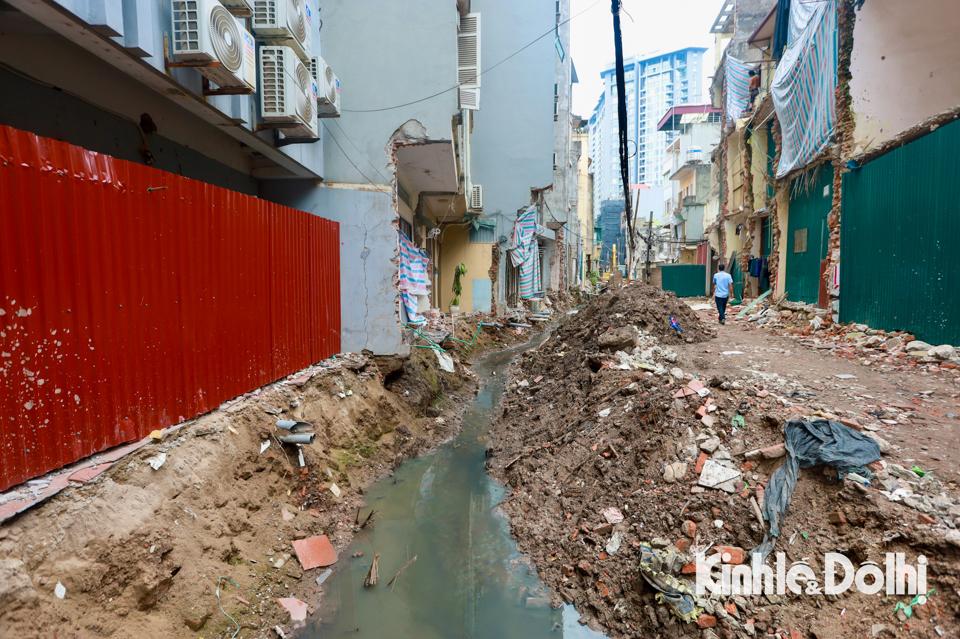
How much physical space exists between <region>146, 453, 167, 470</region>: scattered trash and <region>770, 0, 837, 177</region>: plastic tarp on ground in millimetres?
12851

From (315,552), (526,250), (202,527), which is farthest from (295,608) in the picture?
(526,250)

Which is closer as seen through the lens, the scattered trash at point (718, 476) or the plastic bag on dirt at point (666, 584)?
the plastic bag on dirt at point (666, 584)

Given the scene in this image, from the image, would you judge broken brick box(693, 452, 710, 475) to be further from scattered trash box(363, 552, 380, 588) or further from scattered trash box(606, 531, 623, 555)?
scattered trash box(363, 552, 380, 588)

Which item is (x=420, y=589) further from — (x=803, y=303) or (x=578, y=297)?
(x=578, y=297)

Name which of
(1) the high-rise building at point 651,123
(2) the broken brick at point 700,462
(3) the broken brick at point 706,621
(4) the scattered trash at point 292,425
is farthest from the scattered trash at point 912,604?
(1) the high-rise building at point 651,123

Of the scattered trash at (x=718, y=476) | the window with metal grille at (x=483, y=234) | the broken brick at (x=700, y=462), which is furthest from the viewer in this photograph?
the window with metal grille at (x=483, y=234)

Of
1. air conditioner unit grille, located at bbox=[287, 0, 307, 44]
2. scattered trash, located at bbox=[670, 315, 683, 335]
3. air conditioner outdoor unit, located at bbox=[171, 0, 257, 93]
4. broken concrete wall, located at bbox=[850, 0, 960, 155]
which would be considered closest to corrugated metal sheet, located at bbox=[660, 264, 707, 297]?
broken concrete wall, located at bbox=[850, 0, 960, 155]

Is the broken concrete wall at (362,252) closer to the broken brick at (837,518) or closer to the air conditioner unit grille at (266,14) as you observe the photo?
the air conditioner unit grille at (266,14)

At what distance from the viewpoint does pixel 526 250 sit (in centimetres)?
2258

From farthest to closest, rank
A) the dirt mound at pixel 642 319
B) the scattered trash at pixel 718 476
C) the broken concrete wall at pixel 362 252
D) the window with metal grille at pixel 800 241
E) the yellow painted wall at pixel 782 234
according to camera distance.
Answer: the yellow painted wall at pixel 782 234
the window with metal grille at pixel 800 241
the dirt mound at pixel 642 319
the broken concrete wall at pixel 362 252
the scattered trash at pixel 718 476

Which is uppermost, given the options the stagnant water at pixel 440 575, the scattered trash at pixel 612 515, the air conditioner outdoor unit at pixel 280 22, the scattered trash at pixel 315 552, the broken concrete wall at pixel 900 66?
the broken concrete wall at pixel 900 66

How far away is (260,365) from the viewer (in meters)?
5.72

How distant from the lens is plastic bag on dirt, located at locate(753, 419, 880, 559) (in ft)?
12.5

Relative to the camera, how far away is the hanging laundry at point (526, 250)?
21875 mm
